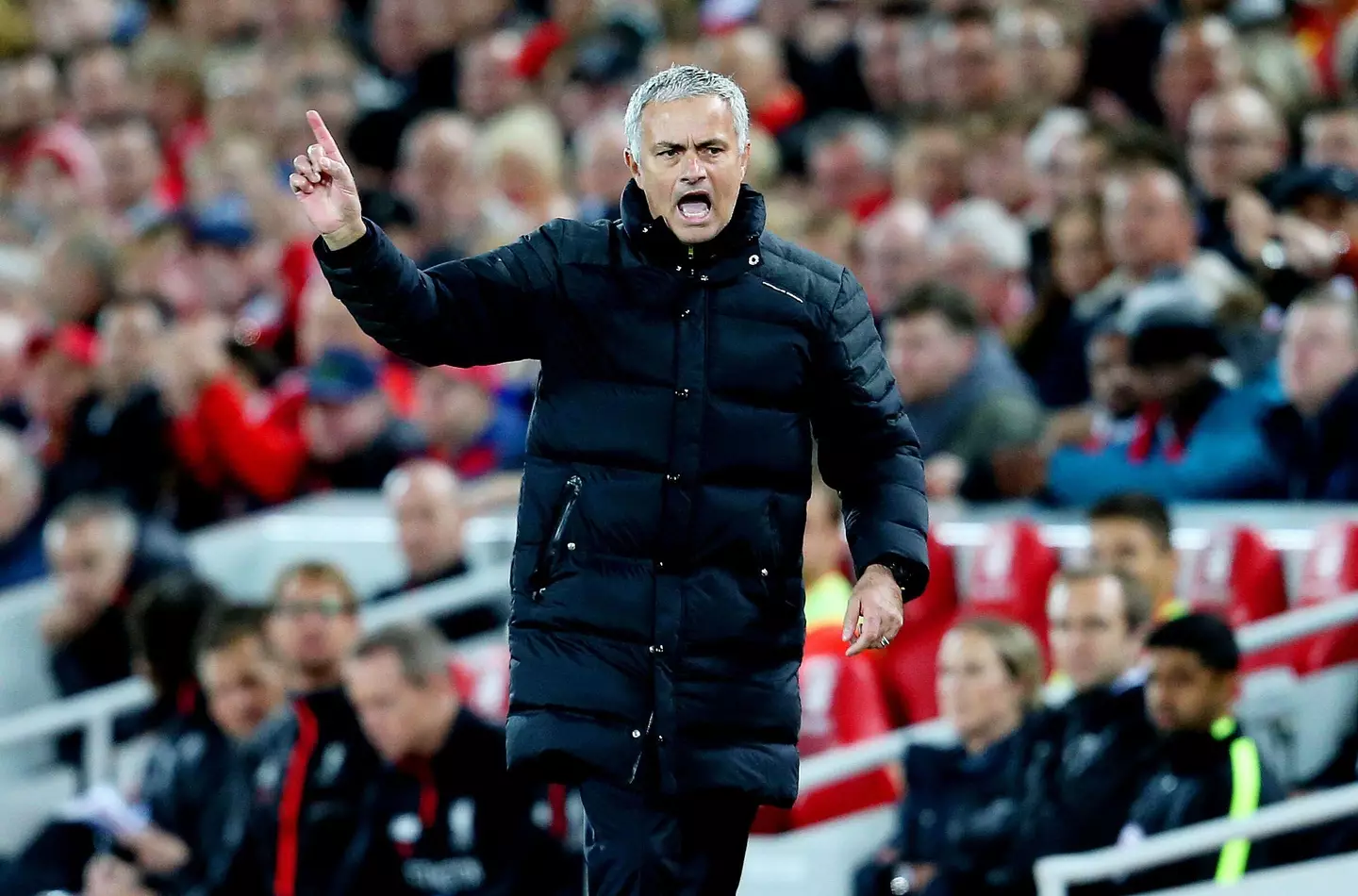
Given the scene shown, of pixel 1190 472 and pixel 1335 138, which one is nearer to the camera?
pixel 1190 472

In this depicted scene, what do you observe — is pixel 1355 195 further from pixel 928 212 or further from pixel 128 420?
pixel 128 420

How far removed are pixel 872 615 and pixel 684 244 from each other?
0.67 meters

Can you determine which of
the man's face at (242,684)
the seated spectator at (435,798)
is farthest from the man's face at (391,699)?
the man's face at (242,684)

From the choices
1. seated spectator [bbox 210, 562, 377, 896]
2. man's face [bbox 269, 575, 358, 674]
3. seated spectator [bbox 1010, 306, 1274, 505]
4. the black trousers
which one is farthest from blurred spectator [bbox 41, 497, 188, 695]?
the black trousers

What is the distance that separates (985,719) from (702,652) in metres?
2.87

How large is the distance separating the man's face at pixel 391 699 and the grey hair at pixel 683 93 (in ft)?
10.8

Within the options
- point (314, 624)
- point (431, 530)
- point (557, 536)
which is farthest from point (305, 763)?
point (557, 536)

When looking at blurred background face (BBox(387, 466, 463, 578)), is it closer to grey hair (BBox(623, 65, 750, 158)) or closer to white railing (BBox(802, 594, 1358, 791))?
white railing (BBox(802, 594, 1358, 791))

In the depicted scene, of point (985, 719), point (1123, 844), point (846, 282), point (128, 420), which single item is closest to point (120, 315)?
point (128, 420)

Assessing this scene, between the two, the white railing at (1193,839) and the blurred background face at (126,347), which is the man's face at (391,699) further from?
the blurred background face at (126,347)

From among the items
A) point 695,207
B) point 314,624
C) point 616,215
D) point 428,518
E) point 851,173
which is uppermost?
point 851,173

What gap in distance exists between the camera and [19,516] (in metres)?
10.0

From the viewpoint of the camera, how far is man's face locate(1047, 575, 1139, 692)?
6809 millimetres

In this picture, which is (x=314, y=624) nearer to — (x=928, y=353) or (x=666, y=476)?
(x=928, y=353)
